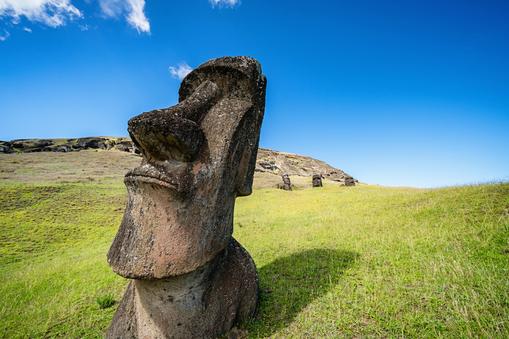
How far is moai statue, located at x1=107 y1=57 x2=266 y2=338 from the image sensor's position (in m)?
4.18

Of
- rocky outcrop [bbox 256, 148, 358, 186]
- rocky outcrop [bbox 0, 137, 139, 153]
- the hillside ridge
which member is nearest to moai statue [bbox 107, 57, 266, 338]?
the hillside ridge

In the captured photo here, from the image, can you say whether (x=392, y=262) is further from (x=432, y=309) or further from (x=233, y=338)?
(x=233, y=338)

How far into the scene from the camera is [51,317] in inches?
259

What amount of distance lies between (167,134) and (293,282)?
14.0 ft

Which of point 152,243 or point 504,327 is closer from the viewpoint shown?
point 504,327

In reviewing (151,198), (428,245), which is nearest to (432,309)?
(428,245)

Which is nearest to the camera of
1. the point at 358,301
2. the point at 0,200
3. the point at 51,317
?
the point at 358,301

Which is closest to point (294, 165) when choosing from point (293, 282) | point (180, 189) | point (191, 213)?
point (293, 282)

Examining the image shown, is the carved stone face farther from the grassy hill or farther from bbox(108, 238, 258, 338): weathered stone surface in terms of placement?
the grassy hill

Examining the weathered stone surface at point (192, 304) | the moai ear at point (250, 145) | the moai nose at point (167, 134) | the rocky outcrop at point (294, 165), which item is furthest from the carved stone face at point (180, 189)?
the rocky outcrop at point (294, 165)

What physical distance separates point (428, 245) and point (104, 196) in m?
26.5

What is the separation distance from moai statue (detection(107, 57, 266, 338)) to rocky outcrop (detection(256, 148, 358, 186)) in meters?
89.9

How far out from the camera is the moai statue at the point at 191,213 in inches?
165

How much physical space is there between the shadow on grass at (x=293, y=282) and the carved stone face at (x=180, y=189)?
1708 mm
